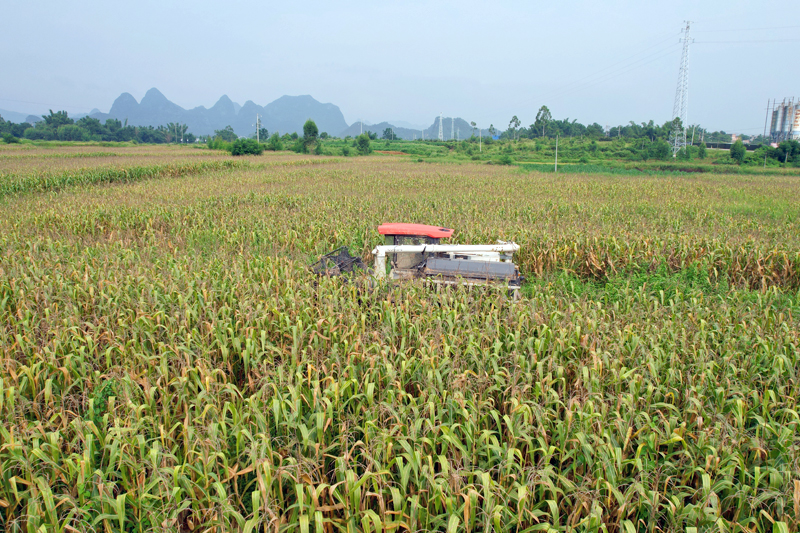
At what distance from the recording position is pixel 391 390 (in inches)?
127

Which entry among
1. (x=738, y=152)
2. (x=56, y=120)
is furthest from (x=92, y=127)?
(x=738, y=152)

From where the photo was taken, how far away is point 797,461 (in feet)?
8.35

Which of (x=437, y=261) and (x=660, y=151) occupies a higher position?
(x=660, y=151)

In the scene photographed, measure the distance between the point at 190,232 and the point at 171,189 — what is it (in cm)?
846

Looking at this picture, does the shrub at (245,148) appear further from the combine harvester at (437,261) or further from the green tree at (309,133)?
the combine harvester at (437,261)

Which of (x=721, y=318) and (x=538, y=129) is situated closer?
(x=721, y=318)

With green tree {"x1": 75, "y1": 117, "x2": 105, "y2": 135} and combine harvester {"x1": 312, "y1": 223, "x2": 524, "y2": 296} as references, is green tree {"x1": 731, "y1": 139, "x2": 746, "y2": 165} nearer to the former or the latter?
combine harvester {"x1": 312, "y1": 223, "x2": 524, "y2": 296}

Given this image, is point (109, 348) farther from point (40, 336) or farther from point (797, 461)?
point (797, 461)

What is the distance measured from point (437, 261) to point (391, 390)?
338 centimetres

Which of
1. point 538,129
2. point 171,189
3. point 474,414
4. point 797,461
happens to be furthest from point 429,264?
point 538,129

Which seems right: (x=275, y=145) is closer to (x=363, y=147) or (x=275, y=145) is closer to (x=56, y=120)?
(x=363, y=147)

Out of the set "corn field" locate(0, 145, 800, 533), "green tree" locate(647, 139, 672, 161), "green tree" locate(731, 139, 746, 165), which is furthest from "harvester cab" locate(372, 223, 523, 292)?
"green tree" locate(647, 139, 672, 161)

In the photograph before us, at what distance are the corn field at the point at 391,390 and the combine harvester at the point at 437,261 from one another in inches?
14.6

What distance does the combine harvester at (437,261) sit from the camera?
6.04 metres
